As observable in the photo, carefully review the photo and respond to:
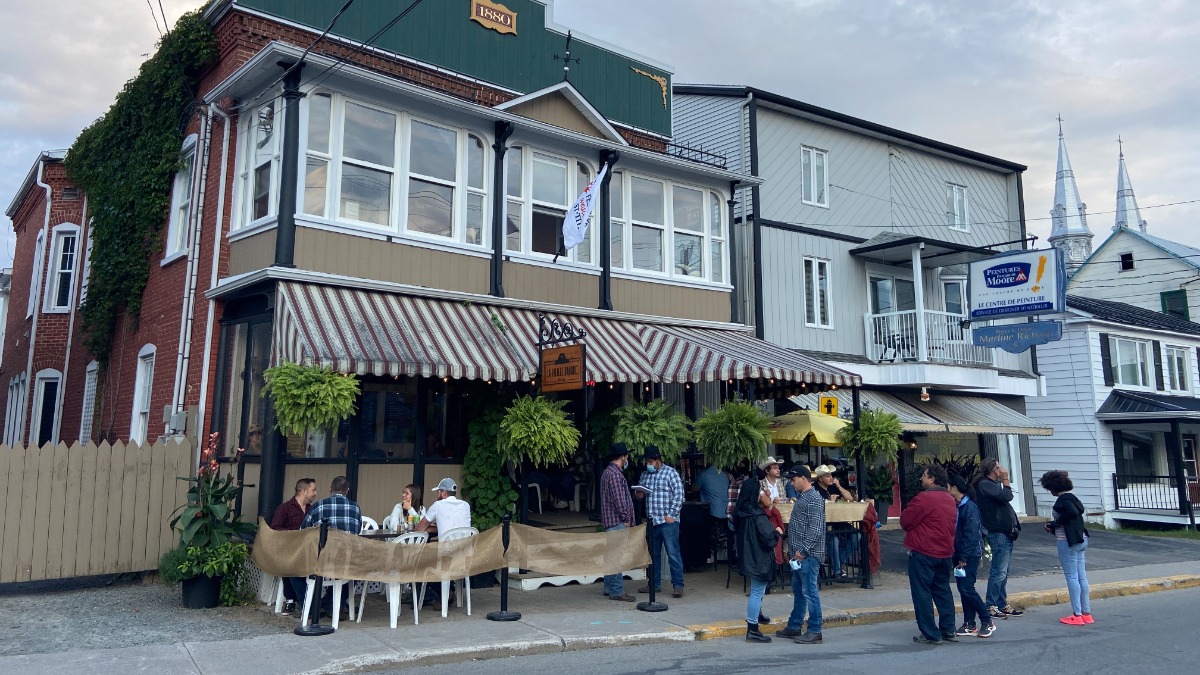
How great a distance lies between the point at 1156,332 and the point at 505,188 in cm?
2237

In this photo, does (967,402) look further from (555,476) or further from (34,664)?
(34,664)

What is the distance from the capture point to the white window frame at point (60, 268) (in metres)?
19.2

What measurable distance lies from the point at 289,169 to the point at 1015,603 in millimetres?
11443

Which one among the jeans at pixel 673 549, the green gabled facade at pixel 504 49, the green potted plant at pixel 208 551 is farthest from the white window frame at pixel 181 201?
the jeans at pixel 673 549

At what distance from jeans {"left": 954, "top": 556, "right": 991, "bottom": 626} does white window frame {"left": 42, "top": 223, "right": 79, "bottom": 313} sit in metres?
18.4

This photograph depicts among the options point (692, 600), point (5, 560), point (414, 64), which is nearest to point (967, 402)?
point (692, 600)

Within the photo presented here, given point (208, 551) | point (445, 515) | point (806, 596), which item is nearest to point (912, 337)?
point (806, 596)

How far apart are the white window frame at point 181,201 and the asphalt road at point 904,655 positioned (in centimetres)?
899

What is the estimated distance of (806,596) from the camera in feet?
29.8

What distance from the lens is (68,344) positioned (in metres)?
18.2

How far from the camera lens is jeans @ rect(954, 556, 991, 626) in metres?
9.32

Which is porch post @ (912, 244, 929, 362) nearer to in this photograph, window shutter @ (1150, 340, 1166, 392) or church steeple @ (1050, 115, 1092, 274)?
window shutter @ (1150, 340, 1166, 392)

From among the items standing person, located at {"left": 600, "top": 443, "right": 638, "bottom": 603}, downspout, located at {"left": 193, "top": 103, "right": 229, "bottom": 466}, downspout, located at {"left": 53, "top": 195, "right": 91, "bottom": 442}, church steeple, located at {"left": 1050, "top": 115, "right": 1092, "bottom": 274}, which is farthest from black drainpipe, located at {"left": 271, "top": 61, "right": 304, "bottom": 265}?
church steeple, located at {"left": 1050, "top": 115, "right": 1092, "bottom": 274}

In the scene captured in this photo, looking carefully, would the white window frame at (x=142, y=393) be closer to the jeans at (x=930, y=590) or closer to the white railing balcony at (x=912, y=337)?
the jeans at (x=930, y=590)
